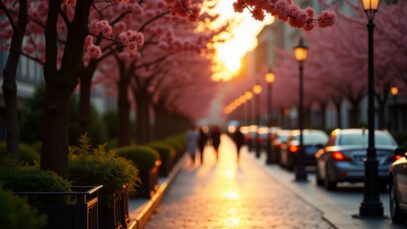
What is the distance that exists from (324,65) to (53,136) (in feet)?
121

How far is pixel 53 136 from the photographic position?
1165cm

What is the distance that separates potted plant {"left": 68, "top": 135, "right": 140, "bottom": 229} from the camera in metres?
11.1

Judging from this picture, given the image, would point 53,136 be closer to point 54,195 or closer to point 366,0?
point 54,195

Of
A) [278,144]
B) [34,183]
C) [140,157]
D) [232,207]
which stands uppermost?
[278,144]

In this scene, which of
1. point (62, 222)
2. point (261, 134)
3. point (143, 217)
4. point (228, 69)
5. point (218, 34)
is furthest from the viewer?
point (261, 134)

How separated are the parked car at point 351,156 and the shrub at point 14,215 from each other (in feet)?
51.8

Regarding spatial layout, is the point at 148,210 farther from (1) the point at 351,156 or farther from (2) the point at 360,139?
(2) the point at 360,139

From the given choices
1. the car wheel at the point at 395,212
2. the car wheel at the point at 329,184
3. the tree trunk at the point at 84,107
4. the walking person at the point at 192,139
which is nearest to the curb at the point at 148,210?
the tree trunk at the point at 84,107

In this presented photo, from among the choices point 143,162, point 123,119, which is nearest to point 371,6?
point 143,162

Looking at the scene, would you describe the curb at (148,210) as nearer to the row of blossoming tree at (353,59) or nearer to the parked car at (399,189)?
the parked car at (399,189)

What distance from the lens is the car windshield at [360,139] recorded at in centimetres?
2186

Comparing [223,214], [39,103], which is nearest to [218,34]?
[223,214]

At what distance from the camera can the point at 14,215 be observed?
5.58m

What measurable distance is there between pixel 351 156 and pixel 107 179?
11095 mm
